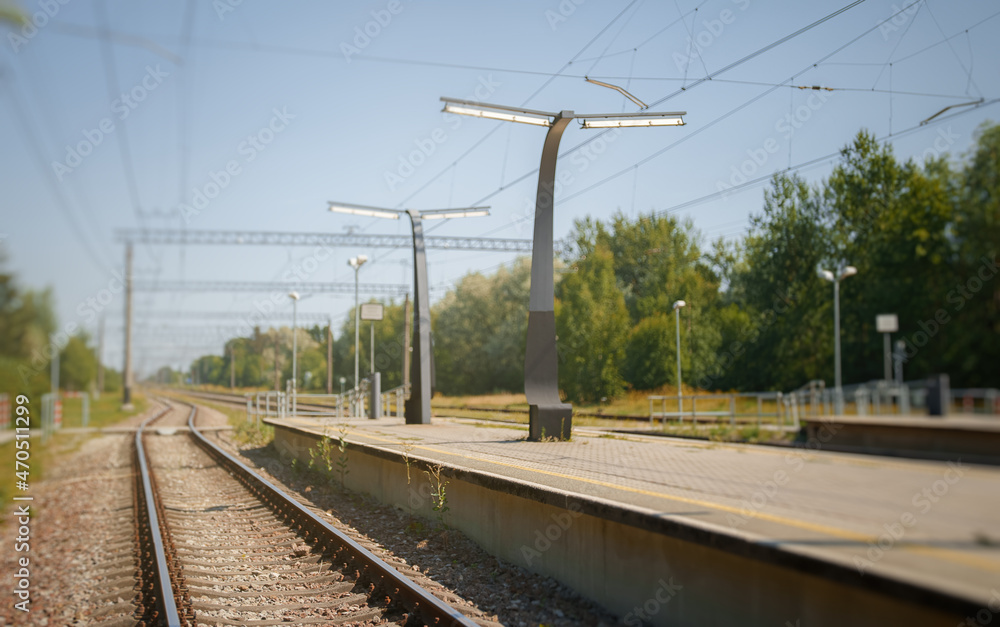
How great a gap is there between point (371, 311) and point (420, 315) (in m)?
3.80

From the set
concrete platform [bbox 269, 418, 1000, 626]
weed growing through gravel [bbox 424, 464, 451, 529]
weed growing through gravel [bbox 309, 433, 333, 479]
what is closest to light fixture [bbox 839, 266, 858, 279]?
concrete platform [bbox 269, 418, 1000, 626]

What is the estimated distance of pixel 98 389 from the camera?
4484 millimetres

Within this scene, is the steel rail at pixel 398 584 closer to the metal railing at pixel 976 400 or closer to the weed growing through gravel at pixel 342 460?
the weed growing through gravel at pixel 342 460

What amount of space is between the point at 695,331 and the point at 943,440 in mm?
1901

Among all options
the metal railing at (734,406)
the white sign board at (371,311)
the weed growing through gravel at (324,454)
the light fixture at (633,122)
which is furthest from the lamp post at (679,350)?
the white sign board at (371,311)

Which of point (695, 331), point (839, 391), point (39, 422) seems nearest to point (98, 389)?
point (39, 422)

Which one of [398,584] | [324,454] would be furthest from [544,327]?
[398,584]

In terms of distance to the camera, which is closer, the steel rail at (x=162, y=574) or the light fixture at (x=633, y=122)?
the steel rail at (x=162, y=574)

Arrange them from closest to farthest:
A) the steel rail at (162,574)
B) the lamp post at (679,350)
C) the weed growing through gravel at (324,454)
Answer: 1. the lamp post at (679,350)
2. the steel rail at (162,574)
3. the weed growing through gravel at (324,454)

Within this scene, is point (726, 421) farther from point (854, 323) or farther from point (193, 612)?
point (193, 612)

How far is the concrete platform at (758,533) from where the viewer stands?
3318mm

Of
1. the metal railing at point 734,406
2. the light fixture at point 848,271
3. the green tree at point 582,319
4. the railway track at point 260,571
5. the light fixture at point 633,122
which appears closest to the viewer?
the light fixture at point 848,271

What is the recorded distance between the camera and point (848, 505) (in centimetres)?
412

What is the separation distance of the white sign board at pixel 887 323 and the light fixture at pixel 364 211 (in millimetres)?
17099
